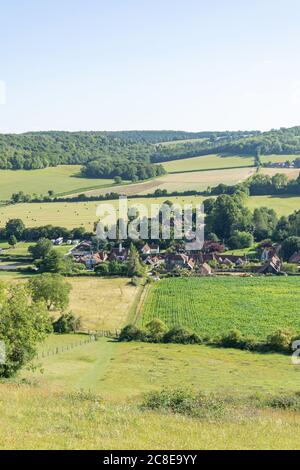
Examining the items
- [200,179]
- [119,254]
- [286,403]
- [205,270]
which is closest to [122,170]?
[200,179]

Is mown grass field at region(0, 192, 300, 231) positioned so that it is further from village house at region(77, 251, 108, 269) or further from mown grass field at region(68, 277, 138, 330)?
mown grass field at region(68, 277, 138, 330)

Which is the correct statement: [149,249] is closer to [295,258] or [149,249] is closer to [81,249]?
[81,249]

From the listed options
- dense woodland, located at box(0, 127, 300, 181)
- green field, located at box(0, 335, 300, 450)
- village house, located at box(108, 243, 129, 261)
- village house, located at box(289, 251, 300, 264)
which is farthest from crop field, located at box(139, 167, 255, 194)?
green field, located at box(0, 335, 300, 450)

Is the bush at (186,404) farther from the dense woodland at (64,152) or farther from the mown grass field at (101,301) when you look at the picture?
the dense woodland at (64,152)

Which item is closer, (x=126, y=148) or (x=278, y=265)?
(x=278, y=265)

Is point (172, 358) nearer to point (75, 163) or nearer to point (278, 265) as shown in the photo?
point (278, 265)
